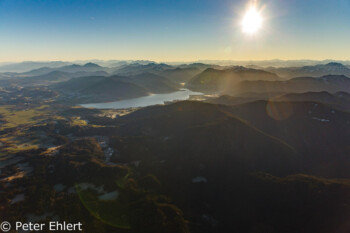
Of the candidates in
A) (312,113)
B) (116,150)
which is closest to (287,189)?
(312,113)

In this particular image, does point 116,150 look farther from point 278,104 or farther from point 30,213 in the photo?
point 278,104

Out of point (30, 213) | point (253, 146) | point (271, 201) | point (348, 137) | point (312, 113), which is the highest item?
point (312, 113)

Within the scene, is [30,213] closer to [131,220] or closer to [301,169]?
[131,220]

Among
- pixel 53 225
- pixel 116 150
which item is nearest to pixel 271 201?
pixel 53 225

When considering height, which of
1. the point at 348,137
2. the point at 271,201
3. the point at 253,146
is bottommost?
the point at 271,201

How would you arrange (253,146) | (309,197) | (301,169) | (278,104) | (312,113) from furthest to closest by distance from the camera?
(278,104), (312,113), (253,146), (301,169), (309,197)

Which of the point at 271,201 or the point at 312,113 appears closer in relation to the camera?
the point at 271,201

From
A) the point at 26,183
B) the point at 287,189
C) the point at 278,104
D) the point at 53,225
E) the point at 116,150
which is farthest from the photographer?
the point at 278,104

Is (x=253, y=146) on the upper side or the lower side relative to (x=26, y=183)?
upper

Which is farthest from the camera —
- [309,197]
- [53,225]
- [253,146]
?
[253,146]
